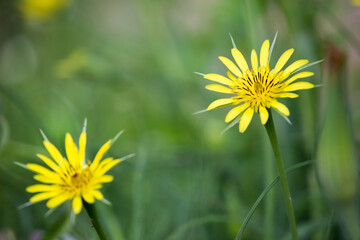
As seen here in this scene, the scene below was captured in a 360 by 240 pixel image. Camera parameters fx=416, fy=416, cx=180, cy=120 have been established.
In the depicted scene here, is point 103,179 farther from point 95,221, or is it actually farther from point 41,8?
point 41,8

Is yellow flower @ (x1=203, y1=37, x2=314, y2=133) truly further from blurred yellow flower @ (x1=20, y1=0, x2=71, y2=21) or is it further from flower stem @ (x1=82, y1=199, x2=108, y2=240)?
blurred yellow flower @ (x1=20, y1=0, x2=71, y2=21)

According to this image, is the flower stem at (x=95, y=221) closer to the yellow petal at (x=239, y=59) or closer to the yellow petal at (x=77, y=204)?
the yellow petal at (x=77, y=204)

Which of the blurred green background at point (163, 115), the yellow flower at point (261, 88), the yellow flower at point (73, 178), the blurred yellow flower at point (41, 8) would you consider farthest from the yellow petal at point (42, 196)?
the blurred yellow flower at point (41, 8)

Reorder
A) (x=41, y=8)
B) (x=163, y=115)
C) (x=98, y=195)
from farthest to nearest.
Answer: (x=41, y=8), (x=163, y=115), (x=98, y=195)

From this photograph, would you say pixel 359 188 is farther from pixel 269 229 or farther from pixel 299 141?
pixel 299 141

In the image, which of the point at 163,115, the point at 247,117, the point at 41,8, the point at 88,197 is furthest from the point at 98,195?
the point at 41,8
